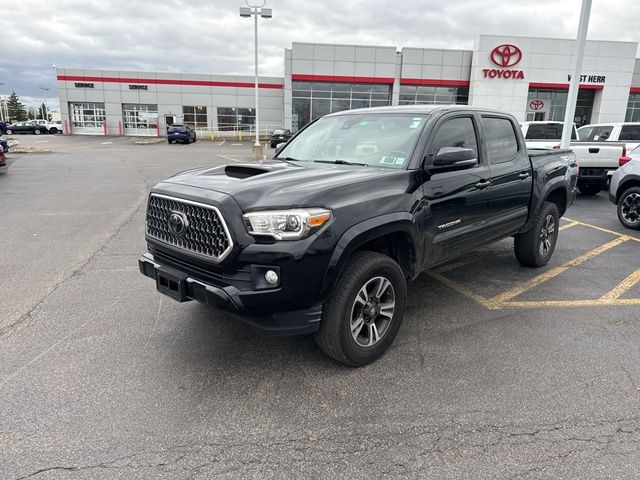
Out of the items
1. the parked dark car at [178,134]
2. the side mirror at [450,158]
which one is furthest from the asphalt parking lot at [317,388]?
the parked dark car at [178,134]

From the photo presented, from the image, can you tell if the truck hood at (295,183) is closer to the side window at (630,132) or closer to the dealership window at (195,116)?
the side window at (630,132)

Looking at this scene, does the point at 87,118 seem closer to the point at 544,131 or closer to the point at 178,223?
the point at 544,131

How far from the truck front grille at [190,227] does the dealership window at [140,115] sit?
48693mm

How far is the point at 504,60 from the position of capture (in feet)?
115

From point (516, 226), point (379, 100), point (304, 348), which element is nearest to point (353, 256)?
point (304, 348)

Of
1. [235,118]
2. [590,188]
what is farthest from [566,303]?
[235,118]

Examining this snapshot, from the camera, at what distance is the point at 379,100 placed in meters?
38.8

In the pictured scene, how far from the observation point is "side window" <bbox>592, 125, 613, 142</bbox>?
527 inches

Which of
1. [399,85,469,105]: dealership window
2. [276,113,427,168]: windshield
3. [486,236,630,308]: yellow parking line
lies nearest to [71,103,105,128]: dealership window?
[399,85,469,105]: dealership window

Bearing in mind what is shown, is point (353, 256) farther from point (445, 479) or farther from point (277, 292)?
point (445, 479)

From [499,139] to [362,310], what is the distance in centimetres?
286

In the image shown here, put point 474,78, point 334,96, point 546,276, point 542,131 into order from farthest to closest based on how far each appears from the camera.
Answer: point 334,96 → point 474,78 → point 542,131 → point 546,276

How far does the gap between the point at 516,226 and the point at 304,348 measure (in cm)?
301

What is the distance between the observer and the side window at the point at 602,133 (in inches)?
527
